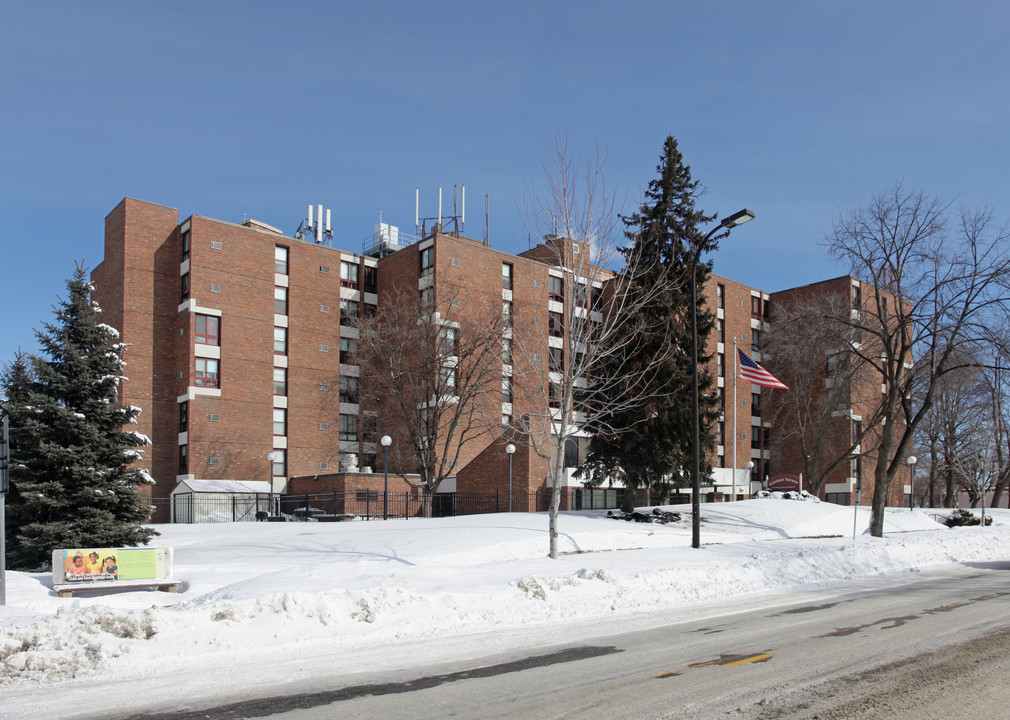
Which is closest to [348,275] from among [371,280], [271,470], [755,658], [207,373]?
[371,280]

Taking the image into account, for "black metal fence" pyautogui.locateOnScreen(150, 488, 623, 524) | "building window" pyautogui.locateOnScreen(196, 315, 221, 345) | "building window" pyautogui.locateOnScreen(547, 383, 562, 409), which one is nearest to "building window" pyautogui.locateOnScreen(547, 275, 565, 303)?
"building window" pyautogui.locateOnScreen(547, 383, 562, 409)

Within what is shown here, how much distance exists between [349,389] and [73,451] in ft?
107

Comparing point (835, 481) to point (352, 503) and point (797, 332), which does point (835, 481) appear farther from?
point (352, 503)

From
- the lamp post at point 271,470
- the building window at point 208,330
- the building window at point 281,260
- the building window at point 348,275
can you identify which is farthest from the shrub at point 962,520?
the building window at point 208,330

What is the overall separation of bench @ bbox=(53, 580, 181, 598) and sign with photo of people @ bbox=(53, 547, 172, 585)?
0.08m

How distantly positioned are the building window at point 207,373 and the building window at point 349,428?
348 inches

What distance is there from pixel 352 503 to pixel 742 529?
19558mm

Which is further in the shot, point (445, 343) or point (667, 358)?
point (445, 343)

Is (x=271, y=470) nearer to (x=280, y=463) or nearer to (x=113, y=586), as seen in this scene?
(x=280, y=463)

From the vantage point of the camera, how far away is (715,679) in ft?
27.2

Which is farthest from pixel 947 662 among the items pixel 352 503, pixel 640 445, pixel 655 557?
pixel 352 503

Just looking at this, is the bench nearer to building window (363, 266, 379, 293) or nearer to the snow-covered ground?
the snow-covered ground

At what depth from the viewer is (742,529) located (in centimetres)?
2922

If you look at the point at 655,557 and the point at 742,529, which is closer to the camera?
the point at 655,557
